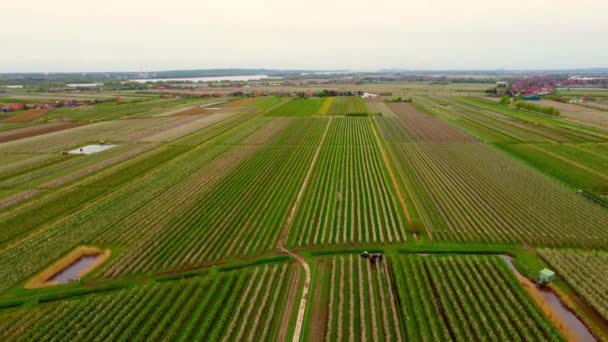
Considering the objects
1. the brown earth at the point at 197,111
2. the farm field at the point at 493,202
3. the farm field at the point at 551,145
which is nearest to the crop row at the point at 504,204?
the farm field at the point at 493,202

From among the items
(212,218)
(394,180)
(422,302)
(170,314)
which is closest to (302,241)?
(212,218)

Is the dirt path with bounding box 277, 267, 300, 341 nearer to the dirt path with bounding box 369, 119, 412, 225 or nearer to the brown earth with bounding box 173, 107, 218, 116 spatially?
the dirt path with bounding box 369, 119, 412, 225

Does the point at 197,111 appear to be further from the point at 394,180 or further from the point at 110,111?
the point at 394,180

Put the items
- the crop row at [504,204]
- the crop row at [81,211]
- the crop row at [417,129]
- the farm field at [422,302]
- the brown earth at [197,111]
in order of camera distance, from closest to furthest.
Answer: the farm field at [422,302]
the crop row at [81,211]
the crop row at [504,204]
the crop row at [417,129]
the brown earth at [197,111]

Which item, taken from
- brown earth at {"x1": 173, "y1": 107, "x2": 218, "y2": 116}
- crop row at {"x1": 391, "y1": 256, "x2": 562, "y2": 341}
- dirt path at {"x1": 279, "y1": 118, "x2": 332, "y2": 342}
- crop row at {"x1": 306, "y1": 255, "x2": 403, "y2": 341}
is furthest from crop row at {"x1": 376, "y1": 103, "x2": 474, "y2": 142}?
brown earth at {"x1": 173, "y1": 107, "x2": 218, "y2": 116}

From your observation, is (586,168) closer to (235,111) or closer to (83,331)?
(83,331)

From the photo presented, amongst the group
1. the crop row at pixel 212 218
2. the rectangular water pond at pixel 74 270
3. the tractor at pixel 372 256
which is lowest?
the rectangular water pond at pixel 74 270

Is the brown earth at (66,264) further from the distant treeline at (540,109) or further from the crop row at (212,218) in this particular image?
the distant treeline at (540,109)
